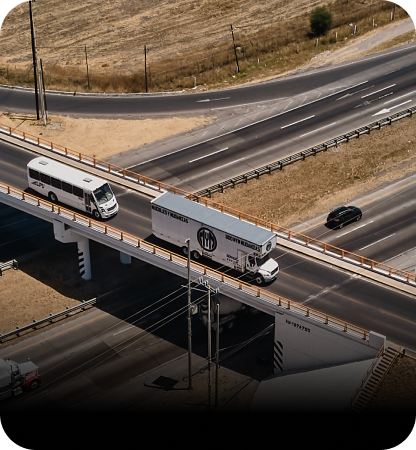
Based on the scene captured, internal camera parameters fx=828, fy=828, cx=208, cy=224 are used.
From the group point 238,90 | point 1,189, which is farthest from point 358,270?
point 238,90

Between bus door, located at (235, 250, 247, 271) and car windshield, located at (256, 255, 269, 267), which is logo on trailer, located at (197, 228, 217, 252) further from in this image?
car windshield, located at (256, 255, 269, 267)

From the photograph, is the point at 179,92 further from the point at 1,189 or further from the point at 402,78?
the point at 1,189

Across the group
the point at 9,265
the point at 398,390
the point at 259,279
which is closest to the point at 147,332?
the point at 259,279

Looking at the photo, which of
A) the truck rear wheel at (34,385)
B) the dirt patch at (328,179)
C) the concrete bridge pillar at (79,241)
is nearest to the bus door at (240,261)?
the concrete bridge pillar at (79,241)

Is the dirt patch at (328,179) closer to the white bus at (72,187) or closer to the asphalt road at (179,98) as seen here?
the asphalt road at (179,98)

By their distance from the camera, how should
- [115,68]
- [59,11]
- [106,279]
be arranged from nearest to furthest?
[106,279], [115,68], [59,11]

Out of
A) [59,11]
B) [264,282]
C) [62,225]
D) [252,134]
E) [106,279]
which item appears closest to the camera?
[264,282]
